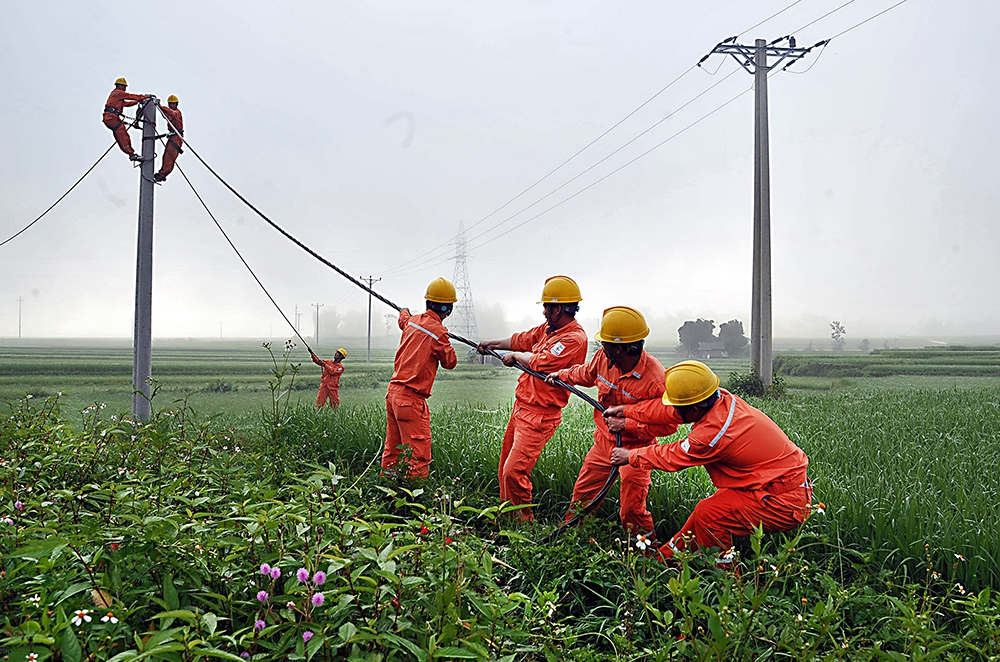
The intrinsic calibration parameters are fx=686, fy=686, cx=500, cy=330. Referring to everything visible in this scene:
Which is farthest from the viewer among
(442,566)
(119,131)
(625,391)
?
(119,131)

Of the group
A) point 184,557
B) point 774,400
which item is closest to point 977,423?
point 774,400

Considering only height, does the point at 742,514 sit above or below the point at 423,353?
below

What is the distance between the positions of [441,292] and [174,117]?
4195mm

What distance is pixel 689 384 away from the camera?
3738 millimetres

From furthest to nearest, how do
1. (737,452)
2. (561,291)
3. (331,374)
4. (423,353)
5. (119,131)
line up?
1. (331,374)
2. (119,131)
3. (423,353)
4. (561,291)
5. (737,452)

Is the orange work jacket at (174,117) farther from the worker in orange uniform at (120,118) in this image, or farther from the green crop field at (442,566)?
the green crop field at (442,566)

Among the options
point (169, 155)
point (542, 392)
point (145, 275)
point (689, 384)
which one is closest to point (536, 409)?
point (542, 392)

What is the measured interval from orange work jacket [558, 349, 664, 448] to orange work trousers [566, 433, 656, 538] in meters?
0.14

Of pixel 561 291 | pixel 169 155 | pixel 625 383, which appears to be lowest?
pixel 625 383

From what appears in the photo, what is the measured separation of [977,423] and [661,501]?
216 inches

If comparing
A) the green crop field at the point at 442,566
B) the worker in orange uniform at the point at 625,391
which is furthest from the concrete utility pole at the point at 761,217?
the worker in orange uniform at the point at 625,391

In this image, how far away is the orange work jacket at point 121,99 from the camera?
25.2 ft

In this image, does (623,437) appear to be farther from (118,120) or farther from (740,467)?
(118,120)

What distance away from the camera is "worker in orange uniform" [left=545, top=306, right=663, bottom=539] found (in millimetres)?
4375
